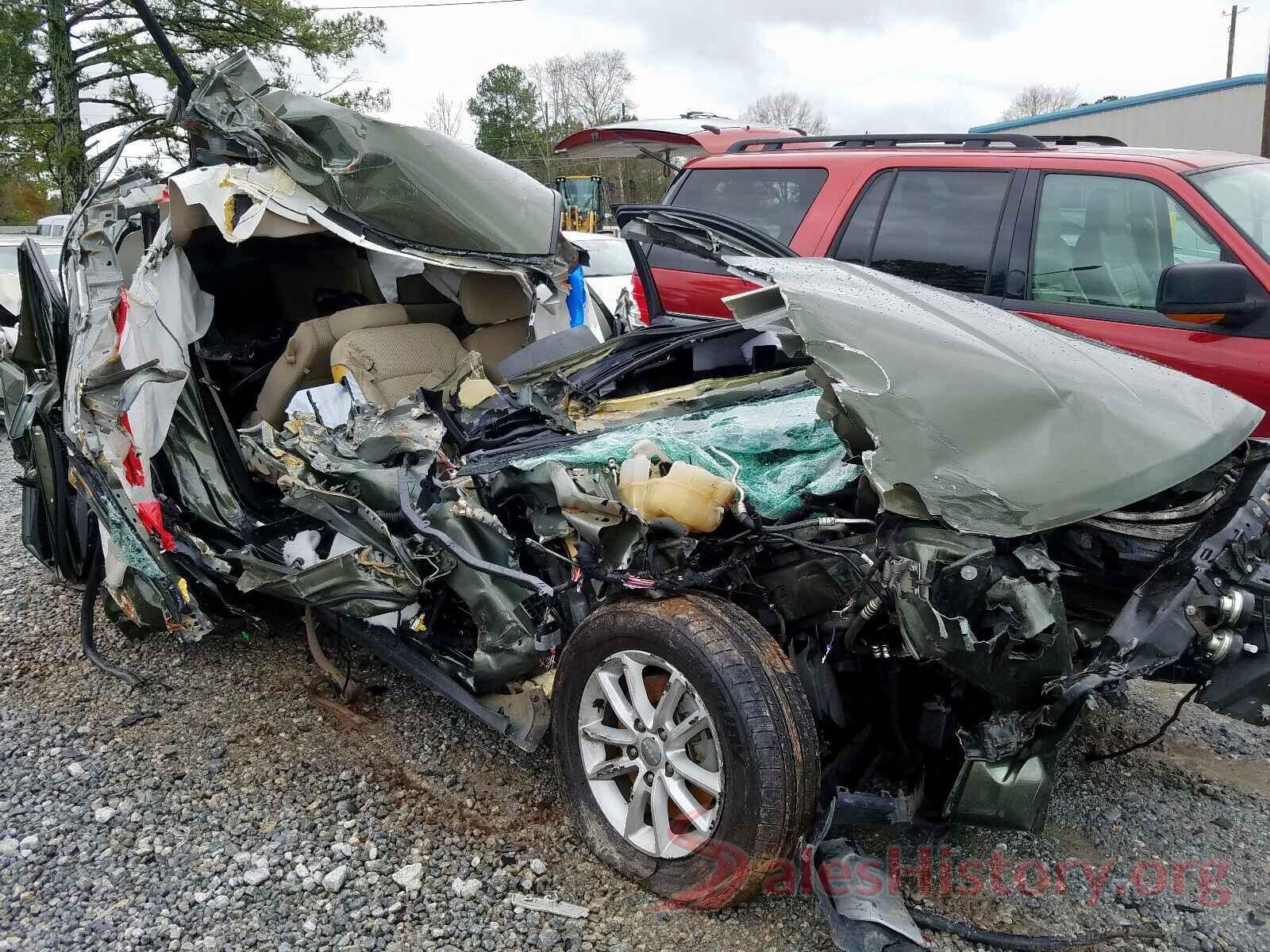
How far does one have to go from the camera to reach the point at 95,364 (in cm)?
327

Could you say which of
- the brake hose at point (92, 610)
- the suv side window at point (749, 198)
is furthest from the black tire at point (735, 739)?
the suv side window at point (749, 198)

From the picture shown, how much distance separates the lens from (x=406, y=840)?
2.64 metres

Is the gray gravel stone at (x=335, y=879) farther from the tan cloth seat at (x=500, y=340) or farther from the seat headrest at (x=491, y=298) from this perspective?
the seat headrest at (x=491, y=298)

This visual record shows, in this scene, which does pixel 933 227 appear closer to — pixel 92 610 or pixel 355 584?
pixel 355 584

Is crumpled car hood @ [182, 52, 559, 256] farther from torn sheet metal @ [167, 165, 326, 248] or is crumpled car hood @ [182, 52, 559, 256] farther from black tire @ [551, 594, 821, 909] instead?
black tire @ [551, 594, 821, 909]

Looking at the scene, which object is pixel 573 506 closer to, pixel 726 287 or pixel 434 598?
pixel 434 598

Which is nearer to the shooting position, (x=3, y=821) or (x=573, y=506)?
(x=573, y=506)

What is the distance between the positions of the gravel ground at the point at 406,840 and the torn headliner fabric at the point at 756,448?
0.95 meters

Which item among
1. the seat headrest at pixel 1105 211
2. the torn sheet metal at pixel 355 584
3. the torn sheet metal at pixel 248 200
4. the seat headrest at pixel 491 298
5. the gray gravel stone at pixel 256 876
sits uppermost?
the torn sheet metal at pixel 248 200

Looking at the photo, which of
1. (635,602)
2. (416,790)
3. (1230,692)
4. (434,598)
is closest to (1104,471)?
(1230,692)

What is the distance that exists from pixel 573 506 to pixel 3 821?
2.03 metres

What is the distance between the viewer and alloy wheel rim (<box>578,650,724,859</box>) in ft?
7.48

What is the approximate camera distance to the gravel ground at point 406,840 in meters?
2.30

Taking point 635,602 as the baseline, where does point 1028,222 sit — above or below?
above
